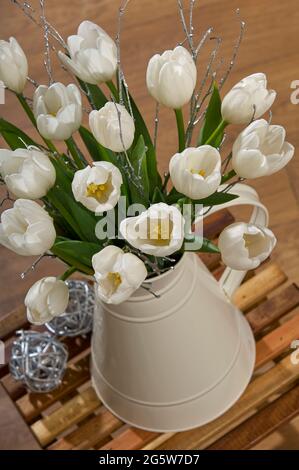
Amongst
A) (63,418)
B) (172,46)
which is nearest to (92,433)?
(63,418)

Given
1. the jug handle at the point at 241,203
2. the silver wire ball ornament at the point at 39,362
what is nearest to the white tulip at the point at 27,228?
the jug handle at the point at 241,203

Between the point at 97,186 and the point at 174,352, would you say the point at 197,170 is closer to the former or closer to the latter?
the point at 97,186

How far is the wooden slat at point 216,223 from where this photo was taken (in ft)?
3.67

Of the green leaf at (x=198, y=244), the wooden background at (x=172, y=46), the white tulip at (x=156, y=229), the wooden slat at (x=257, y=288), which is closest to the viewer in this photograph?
the white tulip at (x=156, y=229)

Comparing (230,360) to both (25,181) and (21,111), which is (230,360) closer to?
(25,181)

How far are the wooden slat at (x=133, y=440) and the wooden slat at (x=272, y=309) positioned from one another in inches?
7.6

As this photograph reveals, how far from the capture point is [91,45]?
66 cm

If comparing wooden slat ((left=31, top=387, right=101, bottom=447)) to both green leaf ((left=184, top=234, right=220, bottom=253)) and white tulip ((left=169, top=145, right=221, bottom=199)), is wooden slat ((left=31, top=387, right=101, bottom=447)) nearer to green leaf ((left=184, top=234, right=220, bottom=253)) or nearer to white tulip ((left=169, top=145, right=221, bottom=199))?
green leaf ((left=184, top=234, right=220, bottom=253))

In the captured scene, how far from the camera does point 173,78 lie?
0.61m

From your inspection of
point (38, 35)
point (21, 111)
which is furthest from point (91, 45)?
point (38, 35)

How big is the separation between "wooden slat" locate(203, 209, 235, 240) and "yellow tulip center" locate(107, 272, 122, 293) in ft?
1.56

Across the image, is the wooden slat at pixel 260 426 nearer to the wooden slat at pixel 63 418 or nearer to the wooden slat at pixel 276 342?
the wooden slat at pixel 276 342

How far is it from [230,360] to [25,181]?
1.26 feet

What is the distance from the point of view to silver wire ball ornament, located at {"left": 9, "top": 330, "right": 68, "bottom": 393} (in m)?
1.01
